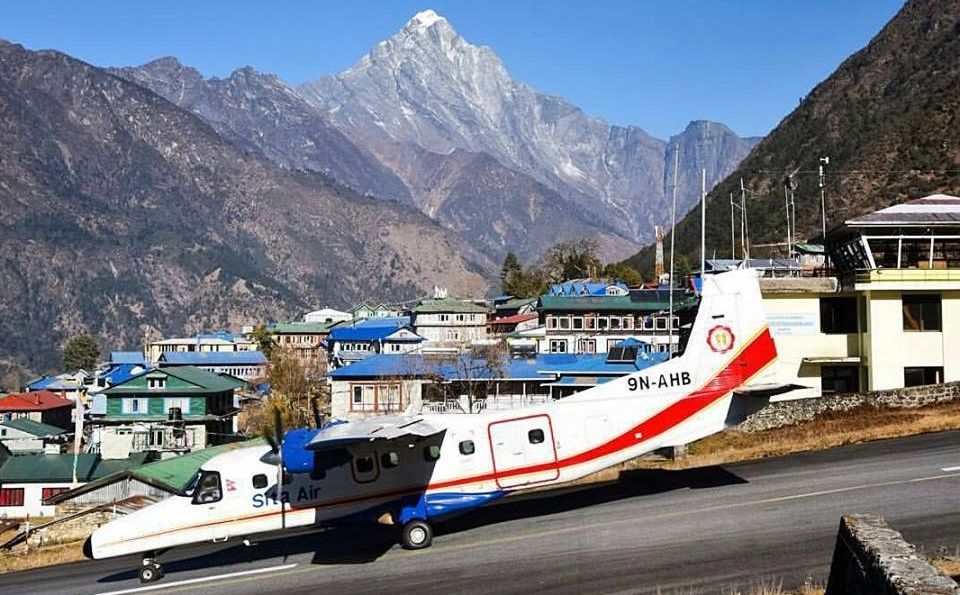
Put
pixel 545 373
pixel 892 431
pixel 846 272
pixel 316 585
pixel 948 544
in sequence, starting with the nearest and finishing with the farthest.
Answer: pixel 948 544
pixel 316 585
pixel 892 431
pixel 846 272
pixel 545 373

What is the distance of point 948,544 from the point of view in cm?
1988

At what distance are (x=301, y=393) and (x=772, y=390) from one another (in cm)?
9189

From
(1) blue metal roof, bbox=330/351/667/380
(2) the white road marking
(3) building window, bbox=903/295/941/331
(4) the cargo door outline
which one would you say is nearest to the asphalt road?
(2) the white road marking

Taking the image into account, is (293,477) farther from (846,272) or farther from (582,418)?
(846,272)

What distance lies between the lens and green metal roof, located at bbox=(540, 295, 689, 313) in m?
109

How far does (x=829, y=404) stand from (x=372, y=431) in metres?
22.7

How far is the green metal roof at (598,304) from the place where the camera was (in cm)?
10875

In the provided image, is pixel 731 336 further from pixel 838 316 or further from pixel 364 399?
pixel 364 399

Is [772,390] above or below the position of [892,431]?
above

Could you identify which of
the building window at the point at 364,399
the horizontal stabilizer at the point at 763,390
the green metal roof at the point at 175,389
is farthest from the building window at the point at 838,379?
the green metal roof at the point at 175,389

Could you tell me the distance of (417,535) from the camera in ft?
78.8

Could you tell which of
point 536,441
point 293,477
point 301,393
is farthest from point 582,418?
point 301,393

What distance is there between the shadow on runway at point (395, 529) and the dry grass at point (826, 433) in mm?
3152

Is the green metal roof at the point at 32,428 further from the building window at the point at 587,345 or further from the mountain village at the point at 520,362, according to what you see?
the building window at the point at 587,345
